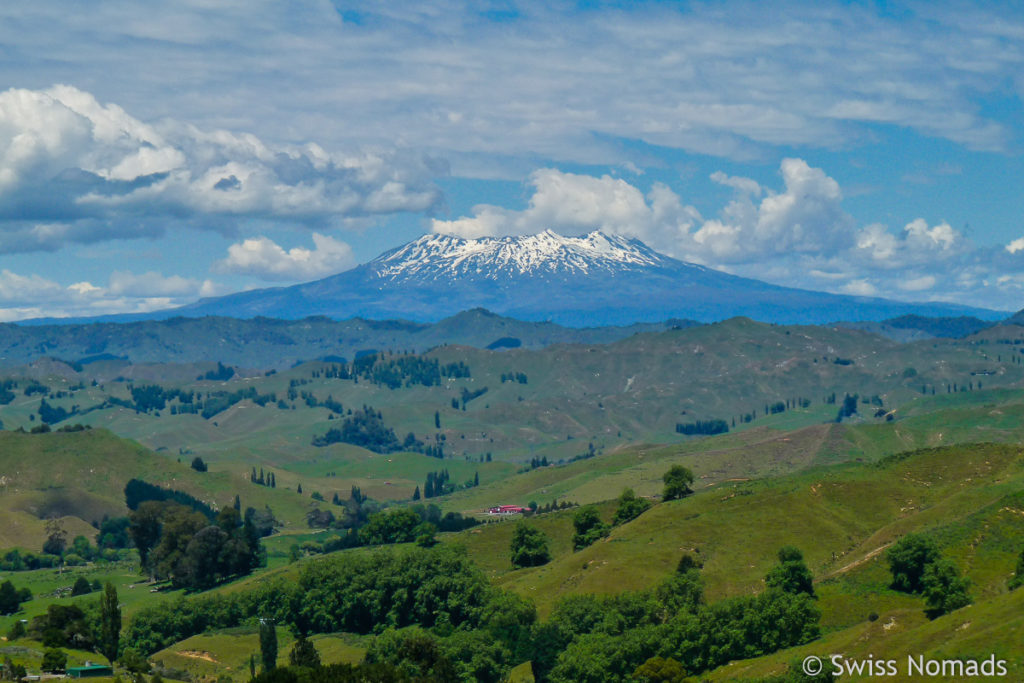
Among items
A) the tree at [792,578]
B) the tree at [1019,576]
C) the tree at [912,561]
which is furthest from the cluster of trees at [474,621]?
the tree at [1019,576]

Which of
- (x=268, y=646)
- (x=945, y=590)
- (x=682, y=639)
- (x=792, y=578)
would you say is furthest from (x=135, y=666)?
(x=945, y=590)

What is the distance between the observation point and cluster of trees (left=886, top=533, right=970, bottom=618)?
422ft

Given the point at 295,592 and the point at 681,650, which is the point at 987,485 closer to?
the point at 681,650

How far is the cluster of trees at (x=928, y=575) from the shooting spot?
128500mm

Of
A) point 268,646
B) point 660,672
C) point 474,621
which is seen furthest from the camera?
point 474,621

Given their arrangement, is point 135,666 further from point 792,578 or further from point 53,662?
point 792,578

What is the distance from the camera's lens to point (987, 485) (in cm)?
17938

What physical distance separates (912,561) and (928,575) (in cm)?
1026

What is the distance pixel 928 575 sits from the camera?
437ft

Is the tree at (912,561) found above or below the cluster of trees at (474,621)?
above

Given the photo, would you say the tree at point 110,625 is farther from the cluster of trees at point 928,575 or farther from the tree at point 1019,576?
the tree at point 1019,576

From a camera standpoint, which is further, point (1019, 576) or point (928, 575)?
point (928, 575)

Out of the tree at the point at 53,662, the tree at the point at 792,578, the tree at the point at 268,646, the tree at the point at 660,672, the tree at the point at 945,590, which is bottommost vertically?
the tree at the point at 268,646

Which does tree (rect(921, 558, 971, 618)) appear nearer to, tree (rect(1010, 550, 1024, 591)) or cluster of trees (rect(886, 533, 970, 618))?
cluster of trees (rect(886, 533, 970, 618))
